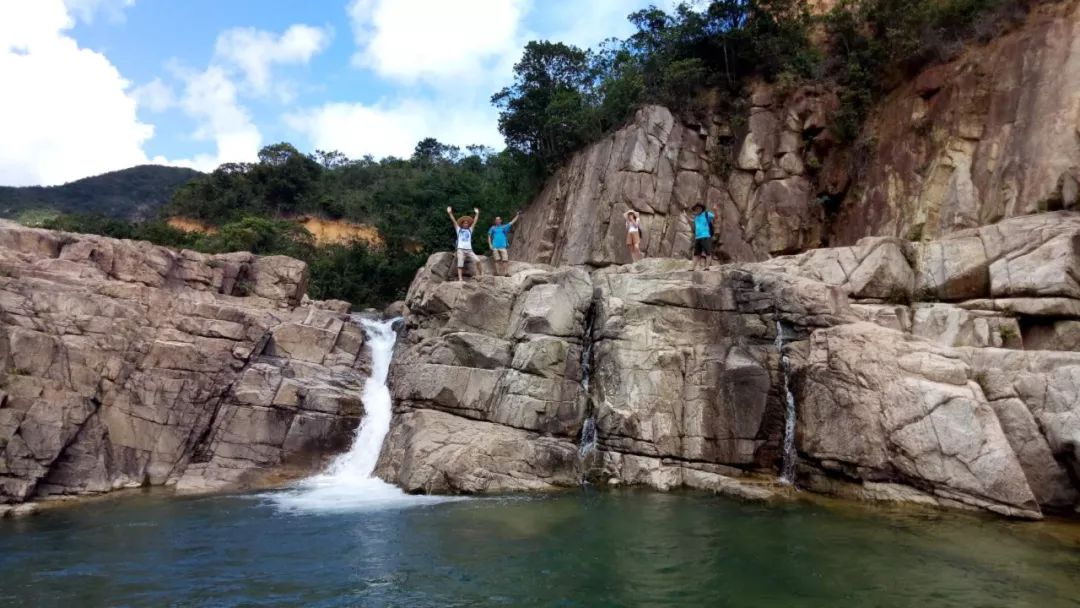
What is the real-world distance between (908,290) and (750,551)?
33.1 ft

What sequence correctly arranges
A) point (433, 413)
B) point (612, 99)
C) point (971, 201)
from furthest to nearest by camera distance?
point (612, 99) < point (971, 201) < point (433, 413)

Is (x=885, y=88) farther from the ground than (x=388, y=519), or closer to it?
farther from the ground

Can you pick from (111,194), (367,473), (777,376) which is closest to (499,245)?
(367,473)

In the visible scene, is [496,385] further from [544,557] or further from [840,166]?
[840,166]

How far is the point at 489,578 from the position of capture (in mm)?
9133

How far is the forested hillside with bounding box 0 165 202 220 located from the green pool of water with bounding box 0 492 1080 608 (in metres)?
73.8

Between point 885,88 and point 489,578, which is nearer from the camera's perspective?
point 489,578

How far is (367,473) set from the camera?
1711 centimetres

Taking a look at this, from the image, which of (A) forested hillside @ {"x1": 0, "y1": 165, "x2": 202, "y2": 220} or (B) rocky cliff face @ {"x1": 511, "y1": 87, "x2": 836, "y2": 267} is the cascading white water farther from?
(A) forested hillside @ {"x1": 0, "y1": 165, "x2": 202, "y2": 220}

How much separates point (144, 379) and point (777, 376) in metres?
15.2

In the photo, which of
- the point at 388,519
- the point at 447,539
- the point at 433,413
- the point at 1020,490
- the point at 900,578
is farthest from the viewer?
the point at 433,413

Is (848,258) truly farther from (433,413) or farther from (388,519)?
(388,519)

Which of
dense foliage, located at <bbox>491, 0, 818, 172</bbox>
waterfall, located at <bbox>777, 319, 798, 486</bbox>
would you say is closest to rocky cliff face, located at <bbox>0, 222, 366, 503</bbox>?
waterfall, located at <bbox>777, 319, 798, 486</bbox>

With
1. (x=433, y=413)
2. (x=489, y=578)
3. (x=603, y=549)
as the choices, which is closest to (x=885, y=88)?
(x=433, y=413)
